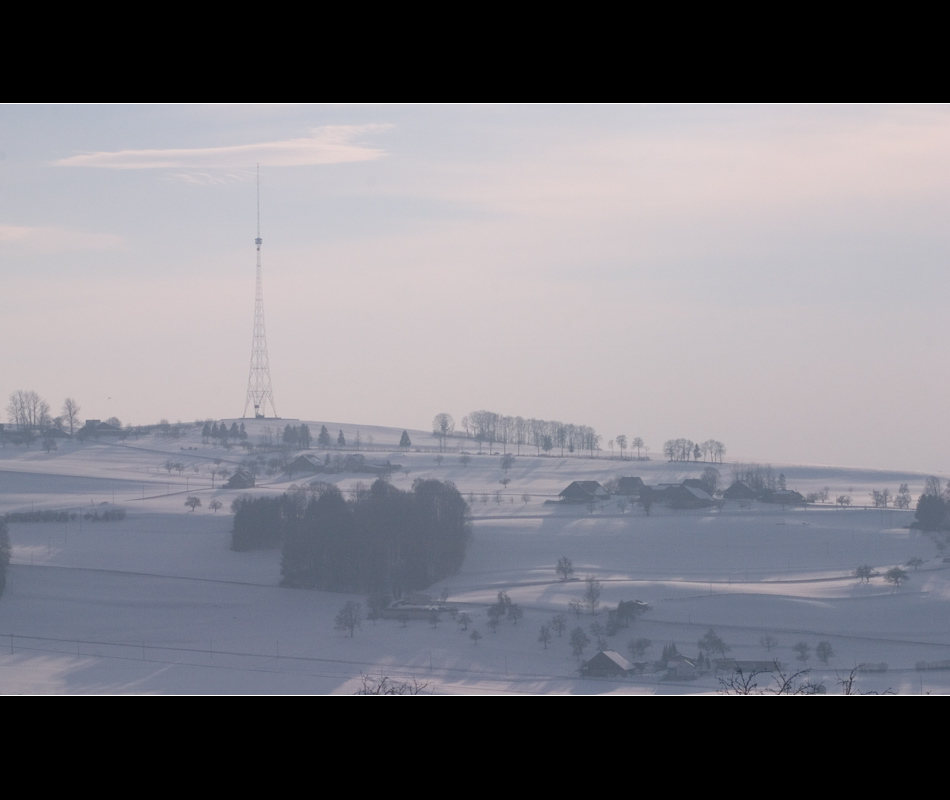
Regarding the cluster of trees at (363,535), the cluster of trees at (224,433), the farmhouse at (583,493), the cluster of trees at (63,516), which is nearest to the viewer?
the cluster of trees at (363,535)

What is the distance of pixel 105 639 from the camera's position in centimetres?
1574

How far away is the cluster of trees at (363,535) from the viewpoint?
19.5 m

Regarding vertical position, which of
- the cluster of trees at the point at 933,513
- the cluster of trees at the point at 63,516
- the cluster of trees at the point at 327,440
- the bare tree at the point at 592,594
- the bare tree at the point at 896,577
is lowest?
the bare tree at the point at 592,594

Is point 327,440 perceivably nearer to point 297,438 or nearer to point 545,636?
point 297,438

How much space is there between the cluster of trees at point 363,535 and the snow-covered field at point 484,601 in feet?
1.87

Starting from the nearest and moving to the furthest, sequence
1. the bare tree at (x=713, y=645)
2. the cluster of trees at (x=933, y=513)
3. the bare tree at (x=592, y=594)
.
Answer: the bare tree at (x=713, y=645), the bare tree at (x=592, y=594), the cluster of trees at (x=933, y=513)

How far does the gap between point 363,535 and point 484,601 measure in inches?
148

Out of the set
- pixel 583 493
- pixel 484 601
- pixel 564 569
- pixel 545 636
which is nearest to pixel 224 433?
pixel 583 493

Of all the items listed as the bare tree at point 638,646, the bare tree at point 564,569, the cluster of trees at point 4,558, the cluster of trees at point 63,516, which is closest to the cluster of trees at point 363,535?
the bare tree at point 564,569

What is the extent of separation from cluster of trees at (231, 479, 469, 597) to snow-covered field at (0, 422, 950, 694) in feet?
1.87

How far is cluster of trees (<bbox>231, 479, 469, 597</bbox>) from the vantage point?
768 inches

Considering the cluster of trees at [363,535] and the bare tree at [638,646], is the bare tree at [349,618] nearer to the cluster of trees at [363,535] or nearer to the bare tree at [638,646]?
the cluster of trees at [363,535]
